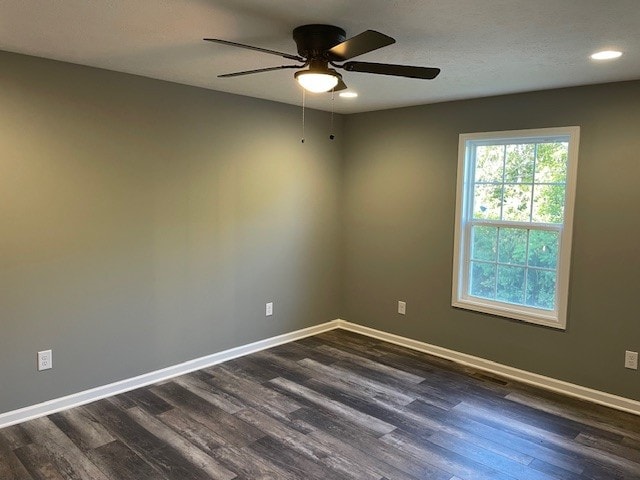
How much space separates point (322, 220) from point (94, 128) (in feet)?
7.83

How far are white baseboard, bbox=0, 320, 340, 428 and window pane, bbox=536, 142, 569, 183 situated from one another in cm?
263

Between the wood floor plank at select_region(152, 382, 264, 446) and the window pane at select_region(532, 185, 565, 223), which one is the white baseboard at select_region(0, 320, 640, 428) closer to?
the wood floor plank at select_region(152, 382, 264, 446)

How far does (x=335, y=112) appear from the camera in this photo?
16.1 feet

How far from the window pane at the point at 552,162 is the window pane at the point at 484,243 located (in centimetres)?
58

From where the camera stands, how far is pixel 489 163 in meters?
4.09

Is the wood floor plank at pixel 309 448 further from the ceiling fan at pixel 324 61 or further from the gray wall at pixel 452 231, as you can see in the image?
the ceiling fan at pixel 324 61

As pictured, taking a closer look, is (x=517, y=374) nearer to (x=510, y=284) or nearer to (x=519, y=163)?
(x=510, y=284)

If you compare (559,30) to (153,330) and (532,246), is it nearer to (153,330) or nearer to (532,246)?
(532,246)

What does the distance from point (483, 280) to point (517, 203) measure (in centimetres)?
73

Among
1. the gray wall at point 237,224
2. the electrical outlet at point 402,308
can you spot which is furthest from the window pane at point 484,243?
the electrical outlet at point 402,308

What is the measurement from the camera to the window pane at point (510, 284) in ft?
12.9

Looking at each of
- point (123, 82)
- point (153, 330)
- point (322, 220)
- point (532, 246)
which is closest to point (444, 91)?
point (532, 246)

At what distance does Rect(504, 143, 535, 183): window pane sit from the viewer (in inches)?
151

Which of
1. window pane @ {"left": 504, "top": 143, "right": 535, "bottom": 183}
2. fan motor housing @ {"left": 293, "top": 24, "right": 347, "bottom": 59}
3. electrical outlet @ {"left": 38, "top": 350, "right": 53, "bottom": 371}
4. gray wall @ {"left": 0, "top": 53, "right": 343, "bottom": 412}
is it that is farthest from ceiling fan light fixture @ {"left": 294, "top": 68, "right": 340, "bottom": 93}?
electrical outlet @ {"left": 38, "top": 350, "right": 53, "bottom": 371}
